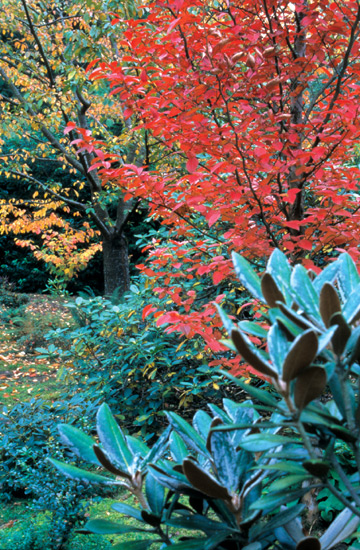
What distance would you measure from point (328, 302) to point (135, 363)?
10.6 feet

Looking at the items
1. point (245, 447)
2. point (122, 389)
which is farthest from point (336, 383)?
point (122, 389)

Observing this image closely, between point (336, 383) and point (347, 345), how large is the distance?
8cm

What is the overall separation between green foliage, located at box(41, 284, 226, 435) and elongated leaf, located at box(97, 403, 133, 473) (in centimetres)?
261

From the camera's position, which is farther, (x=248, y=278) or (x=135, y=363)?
(x=135, y=363)

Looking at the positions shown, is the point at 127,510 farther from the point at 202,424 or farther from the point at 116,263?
the point at 116,263

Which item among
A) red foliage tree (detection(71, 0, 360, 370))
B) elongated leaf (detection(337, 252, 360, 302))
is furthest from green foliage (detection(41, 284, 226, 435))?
elongated leaf (detection(337, 252, 360, 302))

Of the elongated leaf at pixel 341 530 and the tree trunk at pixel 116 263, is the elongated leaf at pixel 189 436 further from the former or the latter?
the tree trunk at pixel 116 263

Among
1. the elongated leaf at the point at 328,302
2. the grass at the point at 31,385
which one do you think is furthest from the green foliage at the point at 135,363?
the elongated leaf at the point at 328,302

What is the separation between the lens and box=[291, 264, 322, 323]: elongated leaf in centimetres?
80

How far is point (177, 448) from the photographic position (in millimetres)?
1030

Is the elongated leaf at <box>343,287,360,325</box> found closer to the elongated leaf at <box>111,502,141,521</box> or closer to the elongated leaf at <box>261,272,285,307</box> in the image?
the elongated leaf at <box>261,272,285,307</box>

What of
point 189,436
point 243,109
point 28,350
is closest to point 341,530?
point 189,436

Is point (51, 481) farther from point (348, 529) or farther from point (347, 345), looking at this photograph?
point (347, 345)

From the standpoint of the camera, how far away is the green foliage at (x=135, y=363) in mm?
3721
